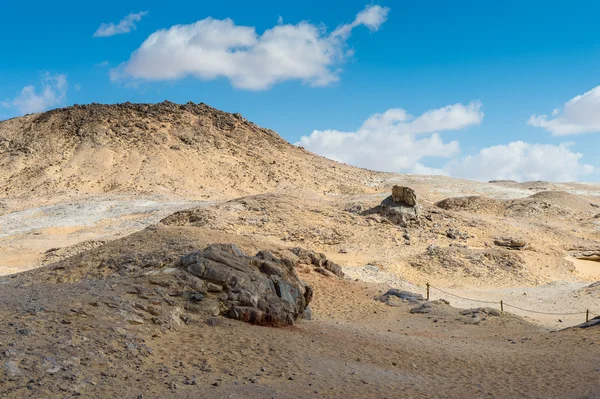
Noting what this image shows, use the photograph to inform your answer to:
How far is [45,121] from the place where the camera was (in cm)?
5838

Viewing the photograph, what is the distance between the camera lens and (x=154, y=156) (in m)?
51.9

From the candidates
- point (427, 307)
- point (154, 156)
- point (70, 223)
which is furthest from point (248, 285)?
point (154, 156)

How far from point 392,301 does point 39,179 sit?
132 ft

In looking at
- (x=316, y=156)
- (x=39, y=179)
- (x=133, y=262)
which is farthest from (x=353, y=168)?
(x=133, y=262)

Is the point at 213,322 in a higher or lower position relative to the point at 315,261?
lower

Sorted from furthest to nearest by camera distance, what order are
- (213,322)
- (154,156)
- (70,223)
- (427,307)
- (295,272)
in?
(154,156) → (70,223) → (427,307) → (295,272) → (213,322)

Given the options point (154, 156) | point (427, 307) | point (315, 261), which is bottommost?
point (427, 307)

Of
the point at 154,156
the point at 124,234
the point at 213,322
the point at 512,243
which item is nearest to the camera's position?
the point at 213,322

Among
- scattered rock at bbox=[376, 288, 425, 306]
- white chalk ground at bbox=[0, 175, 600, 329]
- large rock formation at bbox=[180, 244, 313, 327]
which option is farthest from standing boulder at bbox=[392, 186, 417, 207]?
large rock formation at bbox=[180, 244, 313, 327]

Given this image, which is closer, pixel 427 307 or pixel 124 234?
pixel 427 307

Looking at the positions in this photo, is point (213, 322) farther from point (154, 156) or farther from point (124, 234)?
point (154, 156)

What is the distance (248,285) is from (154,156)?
4295 cm

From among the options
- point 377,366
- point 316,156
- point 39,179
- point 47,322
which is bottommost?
point 377,366

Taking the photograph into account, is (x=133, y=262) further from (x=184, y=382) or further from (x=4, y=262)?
(x=4, y=262)
